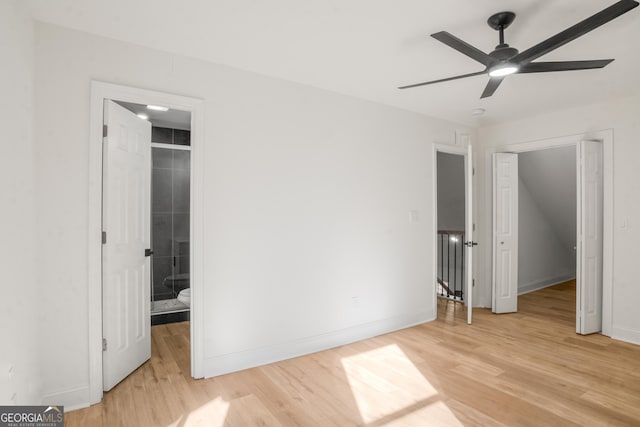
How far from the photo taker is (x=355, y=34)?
7.86 ft

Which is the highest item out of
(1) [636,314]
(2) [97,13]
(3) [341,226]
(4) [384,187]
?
(2) [97,13]

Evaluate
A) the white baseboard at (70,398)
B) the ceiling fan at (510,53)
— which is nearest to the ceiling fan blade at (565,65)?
the ceiling fan at (510,53)

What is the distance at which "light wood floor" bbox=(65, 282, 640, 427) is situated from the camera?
88.8 inches

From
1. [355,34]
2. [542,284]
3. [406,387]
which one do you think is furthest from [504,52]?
[542,284]

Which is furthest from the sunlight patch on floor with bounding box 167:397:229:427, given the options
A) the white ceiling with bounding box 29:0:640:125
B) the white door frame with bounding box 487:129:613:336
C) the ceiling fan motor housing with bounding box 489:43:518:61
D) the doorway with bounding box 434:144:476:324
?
the white door frame with bounding box 487:129:613:336

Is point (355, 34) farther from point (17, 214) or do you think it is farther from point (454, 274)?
point (454, 274)

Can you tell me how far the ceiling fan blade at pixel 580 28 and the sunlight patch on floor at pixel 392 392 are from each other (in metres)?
2.40

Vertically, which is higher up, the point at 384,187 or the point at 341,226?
the point at 384,187

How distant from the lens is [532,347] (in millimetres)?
3496

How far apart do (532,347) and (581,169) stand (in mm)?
2134

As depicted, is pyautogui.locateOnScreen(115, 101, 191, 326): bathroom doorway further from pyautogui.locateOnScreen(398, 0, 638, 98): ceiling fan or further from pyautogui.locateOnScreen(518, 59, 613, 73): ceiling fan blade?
pyautogui.locateOnScreen(518, 59, 613, 73): ceiling fan blade

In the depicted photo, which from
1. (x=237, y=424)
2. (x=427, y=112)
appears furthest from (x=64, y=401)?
(x=427, y=112)

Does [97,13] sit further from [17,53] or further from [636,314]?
[636,314]

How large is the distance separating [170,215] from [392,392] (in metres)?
3.77
